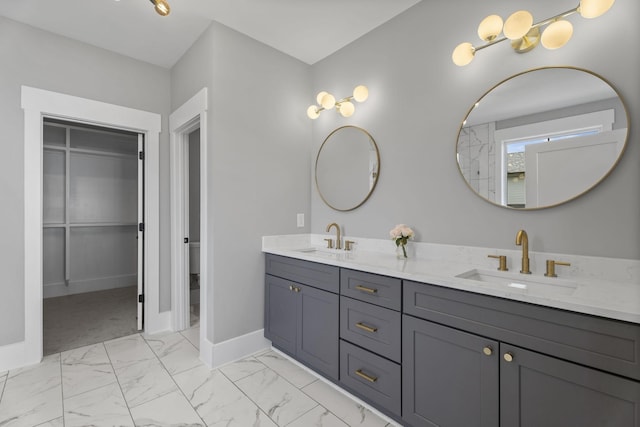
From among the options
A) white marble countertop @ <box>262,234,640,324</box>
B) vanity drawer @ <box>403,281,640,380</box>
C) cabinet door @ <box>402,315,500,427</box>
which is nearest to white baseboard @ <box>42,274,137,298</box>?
white marble countertop @ <box>262,234,640,324</box>

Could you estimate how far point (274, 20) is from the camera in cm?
231

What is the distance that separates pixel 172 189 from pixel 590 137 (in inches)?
129

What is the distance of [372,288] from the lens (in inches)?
68.6

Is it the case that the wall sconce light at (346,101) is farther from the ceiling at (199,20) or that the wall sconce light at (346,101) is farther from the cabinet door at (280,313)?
the cabinet door at (280,313)

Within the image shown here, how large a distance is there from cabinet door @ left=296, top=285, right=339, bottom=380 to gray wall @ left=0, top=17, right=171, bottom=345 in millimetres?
2215

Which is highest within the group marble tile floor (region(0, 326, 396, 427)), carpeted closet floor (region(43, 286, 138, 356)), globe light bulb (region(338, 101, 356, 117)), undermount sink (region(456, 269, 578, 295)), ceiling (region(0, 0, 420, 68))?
ceiling (region(0, 0, 420, 68))

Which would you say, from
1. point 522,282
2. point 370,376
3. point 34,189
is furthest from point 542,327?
point 34,189

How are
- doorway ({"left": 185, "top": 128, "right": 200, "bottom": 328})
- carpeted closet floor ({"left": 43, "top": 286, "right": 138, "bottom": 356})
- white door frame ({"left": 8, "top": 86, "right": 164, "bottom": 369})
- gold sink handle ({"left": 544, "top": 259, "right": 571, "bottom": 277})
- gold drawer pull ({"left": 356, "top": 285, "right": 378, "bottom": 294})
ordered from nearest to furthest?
gold sink handle ({"left": 544, "top": 259, "right": 571, "bottom": 277}), gold drawer pull ({"left": 356, "top": 285, "right": 378, "bottom": 294}), white door frame ({"left": 8, "top": 86, "right": 164, "bottom": 369}), carpeted closet floor ({"left": 43, "top": 286, "right": 138, "bottom": 356}), doorway ({"left": 185, "top": 128, "right": 200, "bottom": 328})

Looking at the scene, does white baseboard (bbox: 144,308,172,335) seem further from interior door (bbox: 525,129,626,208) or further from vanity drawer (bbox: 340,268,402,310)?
interior door (bbox: 525,129,626,208)

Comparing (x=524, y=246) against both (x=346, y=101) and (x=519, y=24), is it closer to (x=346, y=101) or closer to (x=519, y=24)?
(x=519, y=24)

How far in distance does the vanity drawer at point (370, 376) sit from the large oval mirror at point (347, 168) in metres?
1.20

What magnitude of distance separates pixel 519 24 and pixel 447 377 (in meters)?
1.78

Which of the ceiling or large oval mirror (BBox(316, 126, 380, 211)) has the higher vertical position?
the ceiling

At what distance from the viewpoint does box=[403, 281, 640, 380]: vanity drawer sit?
3.22 ft
